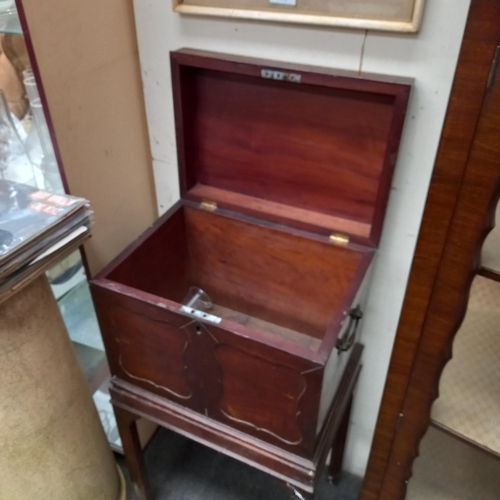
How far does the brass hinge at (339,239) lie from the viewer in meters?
1.02

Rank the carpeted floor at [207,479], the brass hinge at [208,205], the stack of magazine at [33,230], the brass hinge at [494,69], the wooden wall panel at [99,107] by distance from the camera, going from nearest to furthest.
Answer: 1. the brass hinge at [494,69]
2. the stack of magazine at [33,230]
3. the wooden wall panel at [99,107]
4. the brass hinge at [208,205]
5. the carpeted floor at [207,479]

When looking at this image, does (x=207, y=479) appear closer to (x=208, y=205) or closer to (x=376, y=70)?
(x=208, y=205)

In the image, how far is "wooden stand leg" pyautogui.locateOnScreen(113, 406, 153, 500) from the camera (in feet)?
3.66

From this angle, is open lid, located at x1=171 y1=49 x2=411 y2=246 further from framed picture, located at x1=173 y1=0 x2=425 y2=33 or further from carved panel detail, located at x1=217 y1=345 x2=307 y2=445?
carved panel detail, located at x1=217 y1=345 x2=307 y2=445

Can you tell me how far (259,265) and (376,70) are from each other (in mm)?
501

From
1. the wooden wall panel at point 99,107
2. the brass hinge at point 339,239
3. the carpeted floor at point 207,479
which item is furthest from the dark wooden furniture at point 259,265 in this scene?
the carpeted floor at point 207,479

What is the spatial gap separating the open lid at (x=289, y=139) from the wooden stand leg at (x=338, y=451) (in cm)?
56

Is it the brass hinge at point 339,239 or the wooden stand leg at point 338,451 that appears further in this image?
the wooden stand leg at point 338,451

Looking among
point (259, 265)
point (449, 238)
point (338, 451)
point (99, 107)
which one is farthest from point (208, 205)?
point (338, 451)

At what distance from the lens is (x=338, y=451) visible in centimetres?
138

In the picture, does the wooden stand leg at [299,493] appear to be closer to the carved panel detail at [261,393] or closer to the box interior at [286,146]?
the carved panel detail at [261,393]

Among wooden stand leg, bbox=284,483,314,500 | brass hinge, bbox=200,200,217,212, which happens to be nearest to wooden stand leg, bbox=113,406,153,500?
wooden stand leg, bbox=284,483,314,500

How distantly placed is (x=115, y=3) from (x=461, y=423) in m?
1.02

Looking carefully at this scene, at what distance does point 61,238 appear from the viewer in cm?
80
